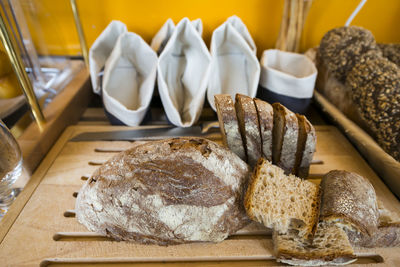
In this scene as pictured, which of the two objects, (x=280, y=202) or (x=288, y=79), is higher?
(x=288, y=79)

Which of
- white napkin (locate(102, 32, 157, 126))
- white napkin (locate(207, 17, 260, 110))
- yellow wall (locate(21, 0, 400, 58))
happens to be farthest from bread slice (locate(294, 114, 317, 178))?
yellow wall (locate(21, 0, 400, 58))

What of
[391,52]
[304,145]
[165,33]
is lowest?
[304,145]

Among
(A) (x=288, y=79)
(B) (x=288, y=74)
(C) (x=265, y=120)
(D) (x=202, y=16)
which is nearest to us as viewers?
(C) (x=265, y=120)

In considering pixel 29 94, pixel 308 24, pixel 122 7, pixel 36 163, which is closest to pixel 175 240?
pixel 36 163

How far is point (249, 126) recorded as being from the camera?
78 centimetres

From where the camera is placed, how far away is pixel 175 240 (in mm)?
707

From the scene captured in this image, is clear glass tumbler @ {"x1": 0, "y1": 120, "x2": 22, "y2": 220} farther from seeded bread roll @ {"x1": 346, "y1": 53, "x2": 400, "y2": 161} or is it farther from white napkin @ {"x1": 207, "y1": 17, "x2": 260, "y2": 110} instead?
seeded bread roll @ {"x1": 346, "y1": 53, "x2": 400, "y2": 161}

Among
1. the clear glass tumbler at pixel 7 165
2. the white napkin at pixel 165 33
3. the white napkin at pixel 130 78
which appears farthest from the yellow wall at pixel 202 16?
the clear glass tumbler at pixel 7 165

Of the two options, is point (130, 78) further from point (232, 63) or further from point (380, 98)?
point (380, 98)

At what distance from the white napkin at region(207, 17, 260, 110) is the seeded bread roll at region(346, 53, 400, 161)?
1.36ft

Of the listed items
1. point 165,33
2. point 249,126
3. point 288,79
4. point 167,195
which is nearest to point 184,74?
point 165,33

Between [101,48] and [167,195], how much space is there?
903mm

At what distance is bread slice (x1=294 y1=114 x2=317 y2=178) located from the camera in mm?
797

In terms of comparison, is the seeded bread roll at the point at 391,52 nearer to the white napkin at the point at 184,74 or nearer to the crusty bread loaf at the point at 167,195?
the white napkin at the point at 184,74
